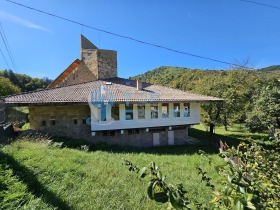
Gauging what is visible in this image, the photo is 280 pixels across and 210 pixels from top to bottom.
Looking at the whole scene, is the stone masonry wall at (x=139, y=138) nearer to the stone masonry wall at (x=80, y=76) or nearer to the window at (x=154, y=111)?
the window at (x=154, y=111)

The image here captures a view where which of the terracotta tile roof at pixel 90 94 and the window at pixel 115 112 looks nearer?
the terracotta tile roof at pixel 90 94

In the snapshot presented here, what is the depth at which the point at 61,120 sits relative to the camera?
13.4 m

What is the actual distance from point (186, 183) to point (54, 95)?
11243mm

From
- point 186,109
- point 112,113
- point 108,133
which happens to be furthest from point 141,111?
point 186,109

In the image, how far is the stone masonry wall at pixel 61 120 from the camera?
516 inches

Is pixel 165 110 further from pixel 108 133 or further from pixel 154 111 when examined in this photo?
pixel 108 133

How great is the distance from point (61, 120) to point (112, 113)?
12.5 ft

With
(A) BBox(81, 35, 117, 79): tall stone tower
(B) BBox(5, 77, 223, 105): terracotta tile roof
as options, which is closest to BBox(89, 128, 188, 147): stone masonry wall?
(B) BBox(5, 77, 223, 105): terracotta tile roof

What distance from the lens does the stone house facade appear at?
13.1m

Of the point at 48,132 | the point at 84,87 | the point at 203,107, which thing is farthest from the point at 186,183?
the point at 203,107

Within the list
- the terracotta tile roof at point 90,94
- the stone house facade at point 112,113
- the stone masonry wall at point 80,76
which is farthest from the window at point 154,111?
the stone masonry wall at point 80,76

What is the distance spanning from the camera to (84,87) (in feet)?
52.2

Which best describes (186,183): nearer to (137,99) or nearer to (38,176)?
(38,176)

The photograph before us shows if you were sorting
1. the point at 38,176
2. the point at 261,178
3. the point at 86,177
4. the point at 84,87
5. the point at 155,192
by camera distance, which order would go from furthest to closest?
the point at 84,87 → the point at 86,177 → the point at 38,176 → the point at 261,178 → the point at 155,192
